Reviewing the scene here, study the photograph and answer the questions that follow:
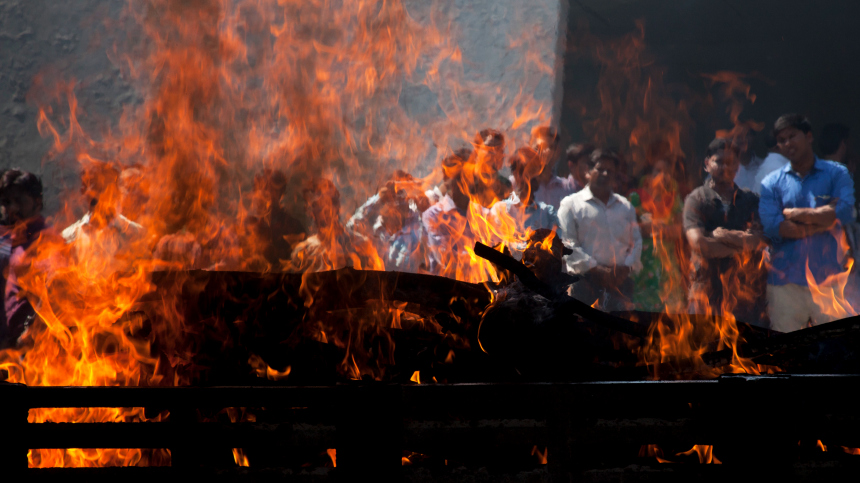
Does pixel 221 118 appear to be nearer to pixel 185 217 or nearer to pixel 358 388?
pixel 185 217

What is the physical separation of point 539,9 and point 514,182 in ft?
13.3

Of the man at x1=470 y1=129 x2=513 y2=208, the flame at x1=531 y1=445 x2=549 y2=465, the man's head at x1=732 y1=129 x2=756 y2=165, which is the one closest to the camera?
the flame at x1=531 y1=445 x2=549 y2=465

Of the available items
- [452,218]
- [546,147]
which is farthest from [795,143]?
[452,218]

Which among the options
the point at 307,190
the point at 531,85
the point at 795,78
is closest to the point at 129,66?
the point at 307,190

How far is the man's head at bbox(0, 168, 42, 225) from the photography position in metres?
5.01

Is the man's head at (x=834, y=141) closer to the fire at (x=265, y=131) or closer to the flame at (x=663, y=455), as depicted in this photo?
the fire at (x=265, y=131)

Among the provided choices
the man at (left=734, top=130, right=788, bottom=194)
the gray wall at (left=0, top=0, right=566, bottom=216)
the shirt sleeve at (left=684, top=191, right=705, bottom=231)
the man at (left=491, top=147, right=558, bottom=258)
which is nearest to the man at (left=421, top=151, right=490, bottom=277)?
the man at (left=491, top=147, right=558, bottom=258)

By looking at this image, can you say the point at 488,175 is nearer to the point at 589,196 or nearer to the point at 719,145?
the point at 589,196

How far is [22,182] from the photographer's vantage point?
198 inches

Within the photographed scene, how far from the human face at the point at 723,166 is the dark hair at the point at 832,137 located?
2.12 meters

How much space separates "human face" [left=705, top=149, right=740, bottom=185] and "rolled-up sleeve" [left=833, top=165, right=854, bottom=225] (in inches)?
34.4

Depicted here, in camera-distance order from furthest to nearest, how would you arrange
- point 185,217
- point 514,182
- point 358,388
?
point 185,217 < point 514,182 < point 358,388

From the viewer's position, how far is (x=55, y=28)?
8.30 m

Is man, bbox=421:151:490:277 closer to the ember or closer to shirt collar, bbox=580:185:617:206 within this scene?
the ember
